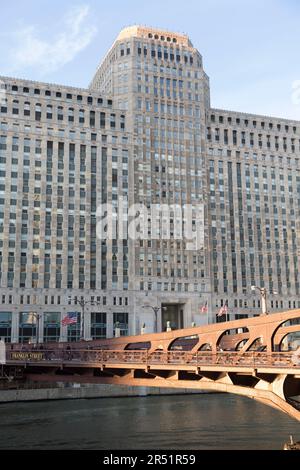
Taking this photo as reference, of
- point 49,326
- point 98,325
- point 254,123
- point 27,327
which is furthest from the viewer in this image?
point 254,123

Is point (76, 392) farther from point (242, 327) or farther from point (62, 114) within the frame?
point (62, 114)

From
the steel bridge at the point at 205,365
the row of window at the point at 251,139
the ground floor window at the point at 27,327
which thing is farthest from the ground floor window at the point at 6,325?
the row of window at the point at 251,139

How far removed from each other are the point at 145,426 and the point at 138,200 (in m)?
84.2

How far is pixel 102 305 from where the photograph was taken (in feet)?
446

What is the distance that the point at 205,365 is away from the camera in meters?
48.2

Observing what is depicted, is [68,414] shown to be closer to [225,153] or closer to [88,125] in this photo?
[88,125]

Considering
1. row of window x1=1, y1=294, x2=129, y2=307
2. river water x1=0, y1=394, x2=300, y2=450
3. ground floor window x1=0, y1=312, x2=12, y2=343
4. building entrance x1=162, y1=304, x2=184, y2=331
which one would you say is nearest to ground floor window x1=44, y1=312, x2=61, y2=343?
row of window x1=1, y1=294, x2=129, y2=307

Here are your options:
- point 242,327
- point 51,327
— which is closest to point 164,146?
point 51,327

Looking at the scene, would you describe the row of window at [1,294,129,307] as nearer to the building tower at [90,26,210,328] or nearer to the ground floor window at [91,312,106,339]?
the ground floor window at [91,312,106,339]

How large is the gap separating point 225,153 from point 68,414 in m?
99.7

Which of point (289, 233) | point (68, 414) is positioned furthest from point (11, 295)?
point (289, 233)

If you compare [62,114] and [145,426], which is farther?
[62,114]

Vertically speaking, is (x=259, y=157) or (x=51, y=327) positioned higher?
(x=259, y=157)

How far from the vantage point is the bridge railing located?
45000 mm
